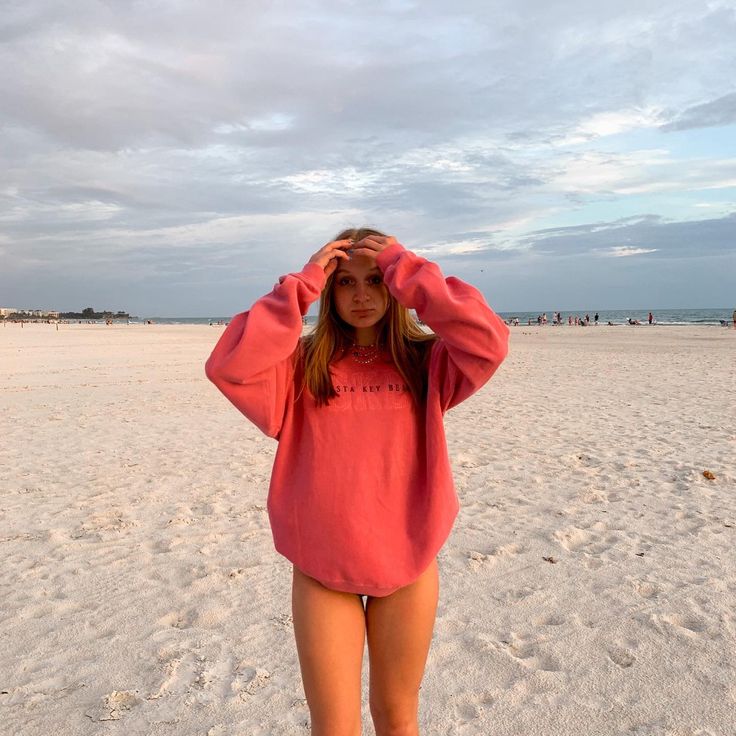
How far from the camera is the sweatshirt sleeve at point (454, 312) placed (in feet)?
6.90

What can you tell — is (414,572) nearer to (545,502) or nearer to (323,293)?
(323,293)

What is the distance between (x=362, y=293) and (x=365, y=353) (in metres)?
0.22

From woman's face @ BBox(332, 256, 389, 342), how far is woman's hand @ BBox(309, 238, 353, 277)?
4cm

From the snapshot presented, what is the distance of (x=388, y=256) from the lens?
2.23m

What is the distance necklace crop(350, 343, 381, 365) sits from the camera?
2398 millimetres

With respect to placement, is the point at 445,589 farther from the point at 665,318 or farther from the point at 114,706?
the point at 665,318

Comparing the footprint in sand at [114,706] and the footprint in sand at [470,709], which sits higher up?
the footprint in sand at [114,706]

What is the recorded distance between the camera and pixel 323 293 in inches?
96.3

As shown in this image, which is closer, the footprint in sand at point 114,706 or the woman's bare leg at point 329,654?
the woman's bare leg at point 329,654

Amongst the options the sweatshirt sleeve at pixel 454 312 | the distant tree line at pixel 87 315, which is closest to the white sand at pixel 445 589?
the sweatshirt sleeve at pixel 454 312

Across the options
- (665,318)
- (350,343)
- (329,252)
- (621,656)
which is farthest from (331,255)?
(665,318)

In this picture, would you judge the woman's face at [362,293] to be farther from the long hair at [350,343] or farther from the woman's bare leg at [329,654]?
the woman's bare leg at [329,654]

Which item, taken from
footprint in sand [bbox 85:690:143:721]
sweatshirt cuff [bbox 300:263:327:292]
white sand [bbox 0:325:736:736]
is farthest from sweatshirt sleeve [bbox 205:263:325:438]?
footprint in sand [bbox 85:690:143:721]

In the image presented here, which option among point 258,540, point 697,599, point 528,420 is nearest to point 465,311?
point 697,599
